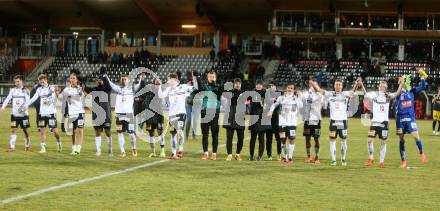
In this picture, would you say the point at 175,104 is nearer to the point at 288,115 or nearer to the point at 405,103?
the point at 288,115

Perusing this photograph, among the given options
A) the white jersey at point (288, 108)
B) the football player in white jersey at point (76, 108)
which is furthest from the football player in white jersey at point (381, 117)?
the football player in white jersey at point (76, 108)

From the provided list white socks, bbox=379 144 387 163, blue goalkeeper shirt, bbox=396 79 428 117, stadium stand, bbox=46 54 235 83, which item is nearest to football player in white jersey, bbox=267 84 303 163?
white socks, bbox=379 144 387 163

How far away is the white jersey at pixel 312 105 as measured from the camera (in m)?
17.7

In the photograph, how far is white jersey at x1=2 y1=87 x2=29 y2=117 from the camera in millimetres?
19125

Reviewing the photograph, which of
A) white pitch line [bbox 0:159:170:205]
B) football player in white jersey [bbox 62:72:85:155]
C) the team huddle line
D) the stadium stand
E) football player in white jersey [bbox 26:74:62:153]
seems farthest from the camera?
the stadium stand

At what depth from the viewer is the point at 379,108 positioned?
56.1 feet

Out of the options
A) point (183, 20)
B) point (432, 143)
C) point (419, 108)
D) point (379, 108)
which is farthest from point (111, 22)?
point (379, 108)

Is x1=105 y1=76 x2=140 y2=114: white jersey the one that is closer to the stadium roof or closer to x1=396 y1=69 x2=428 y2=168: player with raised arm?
x1=396 y1=69 x2=428 y2=168: player with raised arm

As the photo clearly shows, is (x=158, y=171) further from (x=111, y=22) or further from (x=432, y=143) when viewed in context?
(x=111, y=22)

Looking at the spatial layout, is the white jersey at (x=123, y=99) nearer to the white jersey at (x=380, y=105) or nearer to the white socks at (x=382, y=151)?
the white jersey at (x=380, y=105)

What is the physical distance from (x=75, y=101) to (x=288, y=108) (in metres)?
5.67

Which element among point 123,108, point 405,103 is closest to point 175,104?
point 123,108

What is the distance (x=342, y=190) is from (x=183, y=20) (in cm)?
4737

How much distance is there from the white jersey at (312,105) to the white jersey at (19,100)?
7.69 m
